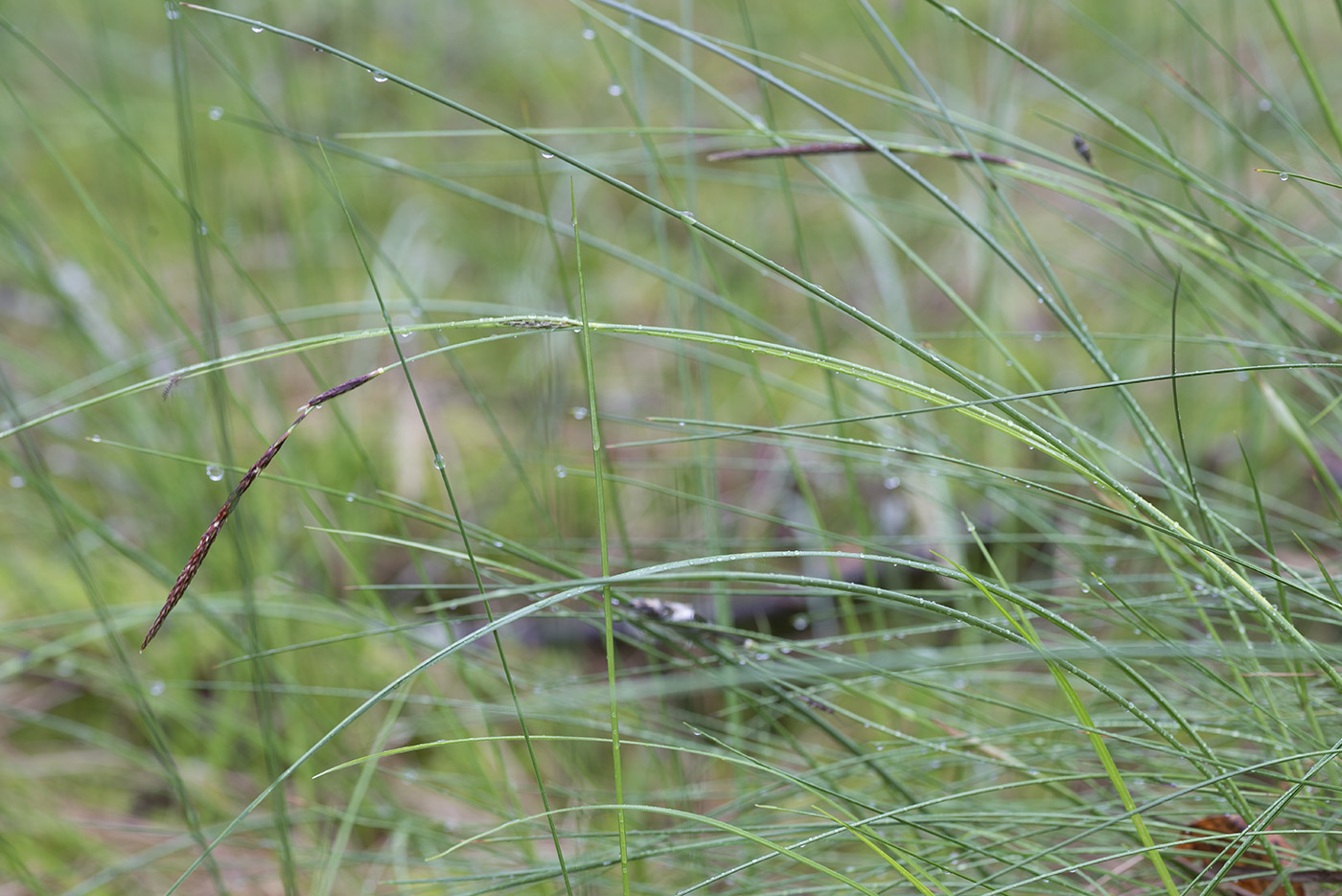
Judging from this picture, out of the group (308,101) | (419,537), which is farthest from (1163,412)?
(308,101)

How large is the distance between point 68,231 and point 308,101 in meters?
0.56

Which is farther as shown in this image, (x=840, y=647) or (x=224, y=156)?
(x=224, y=156)

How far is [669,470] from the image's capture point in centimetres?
138

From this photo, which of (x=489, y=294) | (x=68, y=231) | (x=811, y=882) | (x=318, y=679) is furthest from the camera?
(x=68, y=231)

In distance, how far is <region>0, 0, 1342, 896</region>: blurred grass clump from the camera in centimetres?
61

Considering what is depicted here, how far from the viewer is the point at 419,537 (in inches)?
53.3

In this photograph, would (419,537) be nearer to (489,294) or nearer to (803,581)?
(489,294)

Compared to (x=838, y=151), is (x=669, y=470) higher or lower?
lower

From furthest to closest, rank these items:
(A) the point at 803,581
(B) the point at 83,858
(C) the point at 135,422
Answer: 1. (C) the point at 135,422
2. (B) the point at 83,858
3. (A) the point at 803,581

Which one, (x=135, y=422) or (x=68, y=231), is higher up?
(x=68, y=231)

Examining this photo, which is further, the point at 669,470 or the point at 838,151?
the point at 669,470

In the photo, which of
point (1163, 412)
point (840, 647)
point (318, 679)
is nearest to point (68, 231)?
point (318, 679)

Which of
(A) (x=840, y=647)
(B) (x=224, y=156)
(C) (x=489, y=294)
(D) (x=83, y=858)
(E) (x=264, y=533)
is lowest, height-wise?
(D) (x=83, y=858)

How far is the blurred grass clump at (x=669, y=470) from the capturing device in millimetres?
607
